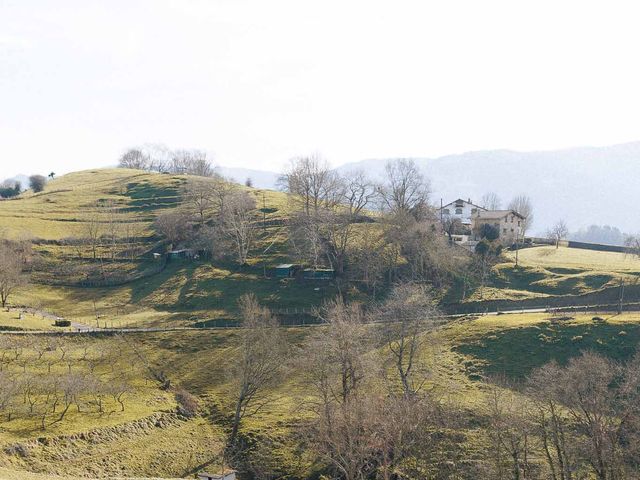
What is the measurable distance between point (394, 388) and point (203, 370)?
22.5 m

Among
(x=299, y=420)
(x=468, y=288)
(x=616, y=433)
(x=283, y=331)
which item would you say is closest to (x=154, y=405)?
(x=299, y=420)

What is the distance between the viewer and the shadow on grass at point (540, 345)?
58.5 meters

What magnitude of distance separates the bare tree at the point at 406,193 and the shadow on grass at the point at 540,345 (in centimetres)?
4106

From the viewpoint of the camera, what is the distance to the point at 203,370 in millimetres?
63406

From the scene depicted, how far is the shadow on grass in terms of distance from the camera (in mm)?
58469

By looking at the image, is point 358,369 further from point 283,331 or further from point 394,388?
point 283,331

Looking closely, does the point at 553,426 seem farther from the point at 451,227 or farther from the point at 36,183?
the point at 36,183

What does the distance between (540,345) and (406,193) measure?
179 ft

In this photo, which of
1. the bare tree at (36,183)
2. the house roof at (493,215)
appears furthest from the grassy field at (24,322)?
the bare tree at (36,183)

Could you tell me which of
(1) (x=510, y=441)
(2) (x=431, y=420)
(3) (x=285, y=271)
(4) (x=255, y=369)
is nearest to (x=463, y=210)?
(3) (x=285, y=271)

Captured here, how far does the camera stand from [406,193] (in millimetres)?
111000

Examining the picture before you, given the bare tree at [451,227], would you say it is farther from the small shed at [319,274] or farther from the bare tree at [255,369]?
the bare tree at [255,369]

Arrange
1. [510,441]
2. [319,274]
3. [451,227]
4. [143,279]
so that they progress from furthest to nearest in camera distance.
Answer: [451,227] → [143,279] → [319,274] → [510,441]

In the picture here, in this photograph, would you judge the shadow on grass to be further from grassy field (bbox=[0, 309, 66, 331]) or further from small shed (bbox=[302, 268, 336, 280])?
grassy field (bbox=[0, 309, 66, 331])
